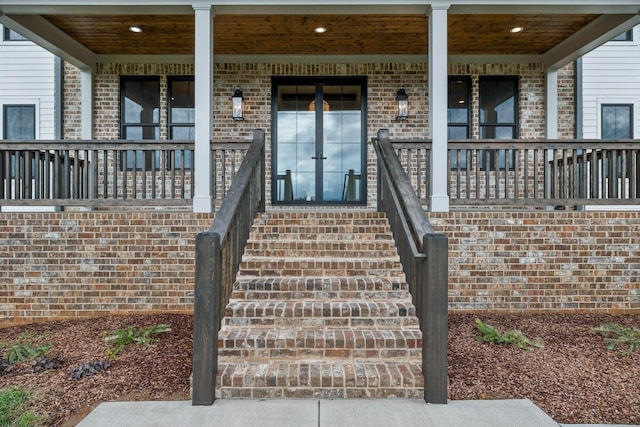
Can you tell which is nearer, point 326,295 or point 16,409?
point 16,409

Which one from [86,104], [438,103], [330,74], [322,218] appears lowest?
[322,218]

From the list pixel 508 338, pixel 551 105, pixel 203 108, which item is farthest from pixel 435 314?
pixel 551 105

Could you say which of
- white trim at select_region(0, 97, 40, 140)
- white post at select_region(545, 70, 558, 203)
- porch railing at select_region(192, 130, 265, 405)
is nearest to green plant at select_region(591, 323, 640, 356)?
porch railing at select_region(192, 130, 265, 405)

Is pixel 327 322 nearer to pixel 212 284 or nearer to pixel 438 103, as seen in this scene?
pixel 212 284

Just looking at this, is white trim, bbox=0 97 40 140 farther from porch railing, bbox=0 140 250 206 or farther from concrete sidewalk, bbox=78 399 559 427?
concrete sidewalk, bbox=78 399 559 427

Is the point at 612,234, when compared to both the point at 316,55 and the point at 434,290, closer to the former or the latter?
the point at 434,290

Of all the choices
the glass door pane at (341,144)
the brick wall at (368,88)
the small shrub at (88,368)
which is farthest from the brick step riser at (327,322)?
the glass door pane at (341,144)

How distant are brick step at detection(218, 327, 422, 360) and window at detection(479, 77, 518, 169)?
5346 millimetres

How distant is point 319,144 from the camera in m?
7.59

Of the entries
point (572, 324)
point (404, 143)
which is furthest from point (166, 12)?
point (572, 324)

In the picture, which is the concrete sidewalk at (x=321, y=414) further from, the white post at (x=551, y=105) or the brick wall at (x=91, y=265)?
the white post at (x=551, y=105)

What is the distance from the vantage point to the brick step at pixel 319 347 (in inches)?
126

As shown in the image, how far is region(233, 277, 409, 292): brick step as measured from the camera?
386 centimetres

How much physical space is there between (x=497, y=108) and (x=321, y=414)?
22.0 ft
